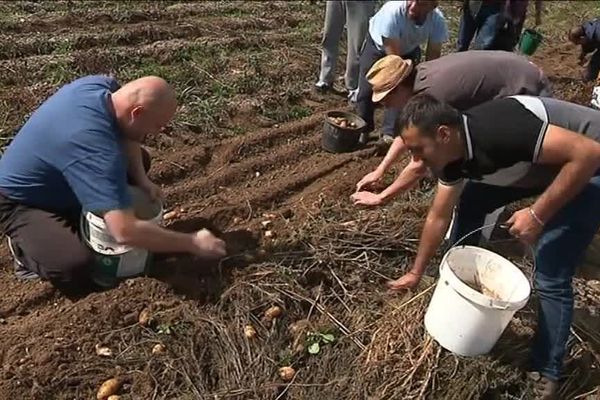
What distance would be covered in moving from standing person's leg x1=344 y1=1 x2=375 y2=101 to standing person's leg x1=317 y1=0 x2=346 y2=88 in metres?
0.16

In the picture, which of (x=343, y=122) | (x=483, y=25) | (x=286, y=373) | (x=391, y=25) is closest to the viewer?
(x=286, y=373)

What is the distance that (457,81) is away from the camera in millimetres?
3570

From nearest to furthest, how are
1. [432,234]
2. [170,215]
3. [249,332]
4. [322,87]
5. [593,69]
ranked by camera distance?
[432,234] → [249,332] → [170,215] → [322,87] → [593,69]

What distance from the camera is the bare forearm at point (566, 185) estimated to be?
2.73 m

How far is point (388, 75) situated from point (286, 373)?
153cm

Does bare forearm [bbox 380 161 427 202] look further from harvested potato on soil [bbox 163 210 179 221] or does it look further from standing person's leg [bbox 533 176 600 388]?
harvested potato on soil [bbox 163 210 179 221]

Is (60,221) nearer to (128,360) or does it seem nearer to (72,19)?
(128,360)

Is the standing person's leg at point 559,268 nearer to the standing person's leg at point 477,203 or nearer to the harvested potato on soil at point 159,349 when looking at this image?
the standing person's leg at point 477,203

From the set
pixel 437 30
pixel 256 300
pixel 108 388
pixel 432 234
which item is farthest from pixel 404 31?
pixel 108 388

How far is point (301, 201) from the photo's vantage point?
458 centimetres

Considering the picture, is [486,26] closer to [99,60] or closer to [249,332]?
[99,60]

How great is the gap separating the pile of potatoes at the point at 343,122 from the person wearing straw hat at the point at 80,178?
1.93m

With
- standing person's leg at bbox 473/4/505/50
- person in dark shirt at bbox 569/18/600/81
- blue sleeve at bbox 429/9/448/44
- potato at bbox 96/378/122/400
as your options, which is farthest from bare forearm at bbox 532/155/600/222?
person in dark shirt at bbox 569/18/600/81

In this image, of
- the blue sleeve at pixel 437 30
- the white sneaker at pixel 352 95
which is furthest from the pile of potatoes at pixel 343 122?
the blue sleeve at pixel 437 30
